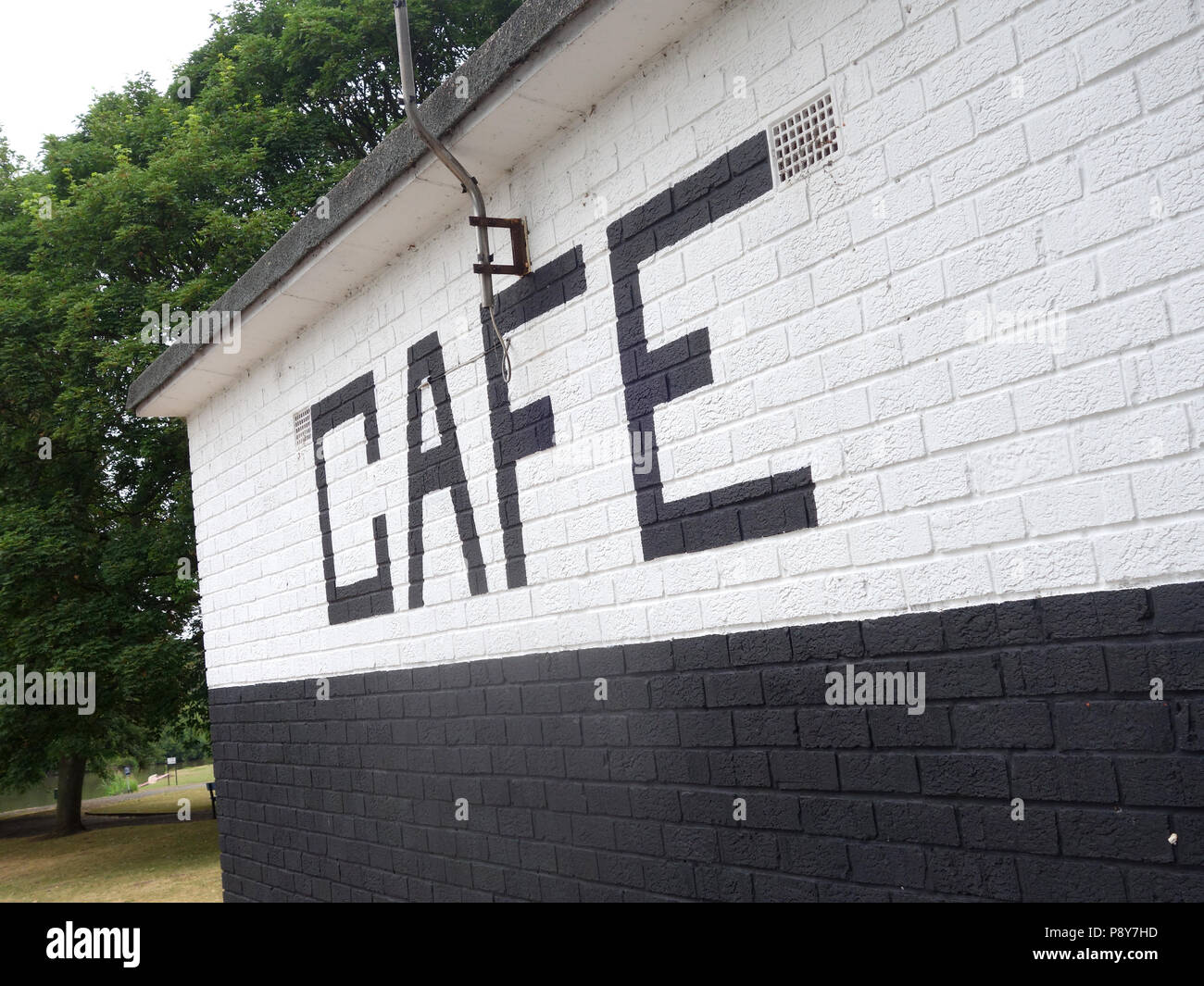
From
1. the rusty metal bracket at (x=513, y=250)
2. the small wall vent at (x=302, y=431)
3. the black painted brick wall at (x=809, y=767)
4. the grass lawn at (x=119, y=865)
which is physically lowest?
the grass lawn at (x=119, y=865)

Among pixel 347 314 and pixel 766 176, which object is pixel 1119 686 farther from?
pixel 347 314

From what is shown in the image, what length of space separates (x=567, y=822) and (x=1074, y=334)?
2.51 m

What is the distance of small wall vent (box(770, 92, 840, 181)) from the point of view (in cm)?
288

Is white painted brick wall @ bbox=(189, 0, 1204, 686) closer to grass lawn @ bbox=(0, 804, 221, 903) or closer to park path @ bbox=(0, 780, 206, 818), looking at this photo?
grass lawn @ bbox=(0, 804, 221, 903)

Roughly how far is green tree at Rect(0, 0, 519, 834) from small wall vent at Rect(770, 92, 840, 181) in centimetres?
1171

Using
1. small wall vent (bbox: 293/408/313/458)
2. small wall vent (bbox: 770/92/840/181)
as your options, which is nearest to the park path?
small wall vent (bbox: 293/408/313/458)

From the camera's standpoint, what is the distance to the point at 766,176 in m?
3.06

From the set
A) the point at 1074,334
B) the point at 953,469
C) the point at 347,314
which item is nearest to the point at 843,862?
the point at 953,469

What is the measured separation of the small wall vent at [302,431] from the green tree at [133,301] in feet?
27.3

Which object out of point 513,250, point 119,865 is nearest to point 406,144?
point 513,250

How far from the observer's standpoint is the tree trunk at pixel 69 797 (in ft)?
62.2

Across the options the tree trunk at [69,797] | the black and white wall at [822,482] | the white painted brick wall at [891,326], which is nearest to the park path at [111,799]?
the tree trunk at [69,797]

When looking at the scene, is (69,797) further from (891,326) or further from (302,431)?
(891,326)

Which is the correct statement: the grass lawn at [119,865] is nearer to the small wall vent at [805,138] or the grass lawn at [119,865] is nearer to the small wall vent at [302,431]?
the small wall vent at [302,431]
